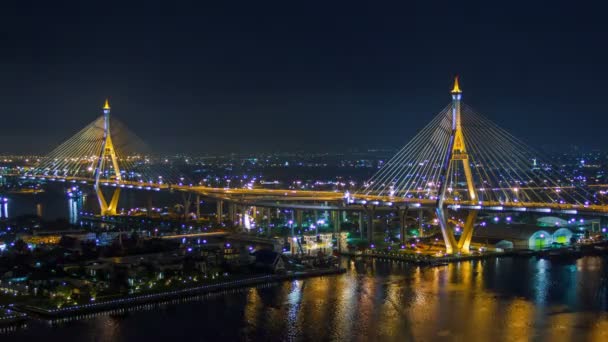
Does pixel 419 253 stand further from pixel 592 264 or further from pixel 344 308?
pixel 344 308

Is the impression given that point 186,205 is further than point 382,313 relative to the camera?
Yes

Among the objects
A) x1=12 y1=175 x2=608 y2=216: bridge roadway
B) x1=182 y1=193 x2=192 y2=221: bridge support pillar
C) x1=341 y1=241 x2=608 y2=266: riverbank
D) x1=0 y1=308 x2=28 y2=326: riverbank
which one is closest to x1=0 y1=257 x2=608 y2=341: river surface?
x1=0 y1=308 x2=28 y2=326: riverbank

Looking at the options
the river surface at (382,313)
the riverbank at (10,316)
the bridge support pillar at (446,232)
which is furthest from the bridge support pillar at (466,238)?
the riverbank at (10,316)

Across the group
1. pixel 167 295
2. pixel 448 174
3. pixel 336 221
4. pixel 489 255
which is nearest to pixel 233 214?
pixel 336 221

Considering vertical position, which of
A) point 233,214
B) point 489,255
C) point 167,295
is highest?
point 233,214

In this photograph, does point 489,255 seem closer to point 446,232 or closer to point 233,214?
point 446,232

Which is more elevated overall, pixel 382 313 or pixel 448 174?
pixel 448 174

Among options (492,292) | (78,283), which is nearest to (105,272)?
(78,283)
